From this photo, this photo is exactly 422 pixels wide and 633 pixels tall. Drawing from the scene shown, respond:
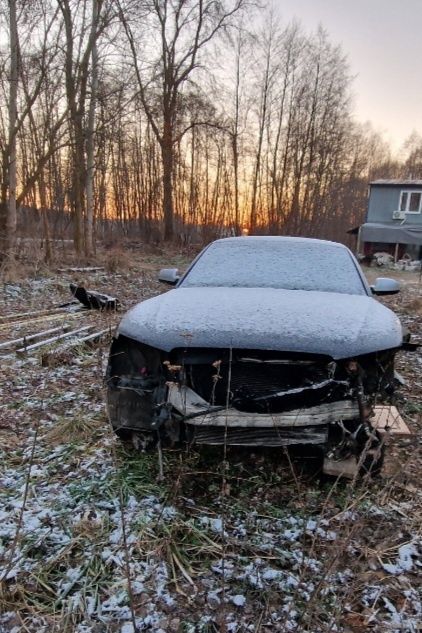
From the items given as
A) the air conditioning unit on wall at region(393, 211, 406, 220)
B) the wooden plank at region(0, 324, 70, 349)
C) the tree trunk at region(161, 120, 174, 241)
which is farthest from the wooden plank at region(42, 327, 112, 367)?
the air conditioning unit on wall at region(393, 211, 406, 220)

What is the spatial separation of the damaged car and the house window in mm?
26290

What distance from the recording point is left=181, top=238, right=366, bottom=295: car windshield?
11.5 feet

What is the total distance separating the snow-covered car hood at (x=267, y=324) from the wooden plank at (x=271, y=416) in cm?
31

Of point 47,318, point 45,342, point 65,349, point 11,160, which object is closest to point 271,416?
point 65,349

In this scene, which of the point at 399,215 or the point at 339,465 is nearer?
the point at 339,465

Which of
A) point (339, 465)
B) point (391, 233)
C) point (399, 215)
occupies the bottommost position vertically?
point (339, 465)

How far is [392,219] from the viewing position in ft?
85.5

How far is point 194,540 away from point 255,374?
939 mm

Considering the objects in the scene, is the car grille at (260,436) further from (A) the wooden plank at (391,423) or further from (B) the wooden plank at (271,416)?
(A) the wooden plank at (391,423)

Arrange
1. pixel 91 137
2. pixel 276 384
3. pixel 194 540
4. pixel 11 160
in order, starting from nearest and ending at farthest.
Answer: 1. pixel 194 540
2. pixel 276 384
3. pixel 11 160
4. pixel 91 137

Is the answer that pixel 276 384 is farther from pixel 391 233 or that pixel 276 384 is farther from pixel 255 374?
pixel 391 233

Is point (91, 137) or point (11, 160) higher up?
point (91, 137)

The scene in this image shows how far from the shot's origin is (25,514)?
2.38m

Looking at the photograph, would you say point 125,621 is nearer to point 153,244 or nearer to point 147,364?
point 147,364
